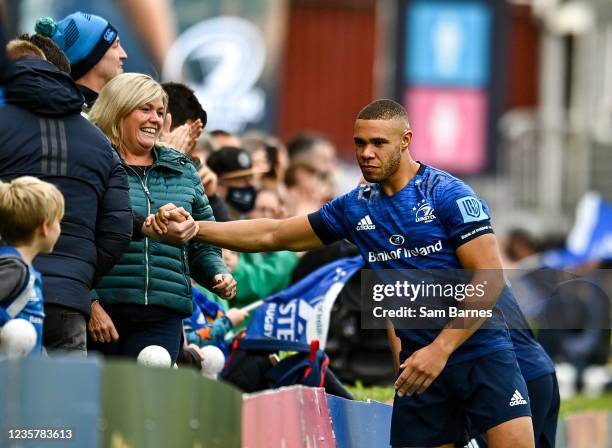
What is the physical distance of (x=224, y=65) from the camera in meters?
31.7

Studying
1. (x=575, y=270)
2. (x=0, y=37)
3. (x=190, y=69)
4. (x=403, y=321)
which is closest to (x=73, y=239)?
(x=0, y=37)

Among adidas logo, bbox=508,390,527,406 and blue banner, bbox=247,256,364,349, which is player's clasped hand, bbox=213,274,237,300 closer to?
adidas logo, bbox=508,390,527,406

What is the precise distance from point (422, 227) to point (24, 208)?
2.08 m

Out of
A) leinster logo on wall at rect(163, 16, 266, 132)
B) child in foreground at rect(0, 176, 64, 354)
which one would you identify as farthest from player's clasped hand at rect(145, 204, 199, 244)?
leinster logo on wall at rect(163, 16, 266, 132)

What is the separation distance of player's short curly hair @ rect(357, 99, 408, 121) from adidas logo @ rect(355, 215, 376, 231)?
0.49 m

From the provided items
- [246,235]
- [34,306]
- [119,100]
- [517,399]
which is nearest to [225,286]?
[246,235]

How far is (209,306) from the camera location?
11.0 metres

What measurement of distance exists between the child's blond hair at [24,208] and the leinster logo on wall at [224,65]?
73.8 ft

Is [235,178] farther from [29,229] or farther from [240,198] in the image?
[29,229]

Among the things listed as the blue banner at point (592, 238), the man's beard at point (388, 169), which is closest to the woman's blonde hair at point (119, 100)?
the man's beard at point (388, 169)

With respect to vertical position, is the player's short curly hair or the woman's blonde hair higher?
the woman's blonde hair

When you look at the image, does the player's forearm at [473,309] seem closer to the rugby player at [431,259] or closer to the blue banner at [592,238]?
the rugby player at [431,259]

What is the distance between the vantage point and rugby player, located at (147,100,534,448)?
8.80 metres

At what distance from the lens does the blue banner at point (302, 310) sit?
12062mm
